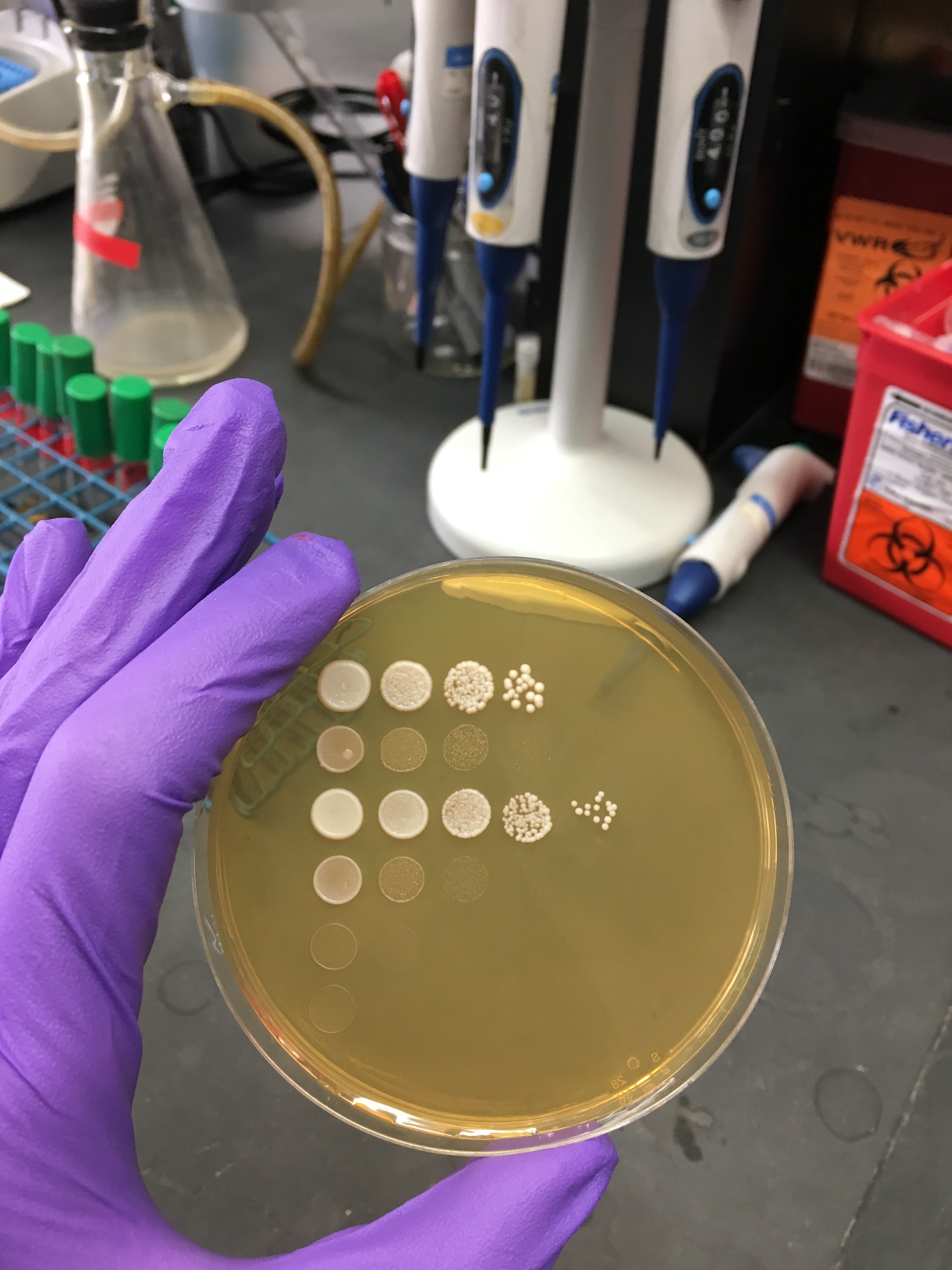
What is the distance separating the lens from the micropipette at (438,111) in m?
0.66

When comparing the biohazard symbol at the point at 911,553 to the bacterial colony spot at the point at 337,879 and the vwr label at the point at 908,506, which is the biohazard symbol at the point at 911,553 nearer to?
the vwr label at the point at 908,506

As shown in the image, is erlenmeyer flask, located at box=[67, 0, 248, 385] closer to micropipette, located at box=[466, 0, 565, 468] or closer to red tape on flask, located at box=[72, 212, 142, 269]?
red tape on flask, located at box=[72, 212, 142, 269]

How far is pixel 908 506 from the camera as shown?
0.71 meters

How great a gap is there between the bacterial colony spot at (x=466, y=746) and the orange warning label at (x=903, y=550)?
1.42ft

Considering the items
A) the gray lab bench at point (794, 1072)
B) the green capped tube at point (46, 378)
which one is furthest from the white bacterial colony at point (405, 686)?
the green capped tube at point (46, 378)

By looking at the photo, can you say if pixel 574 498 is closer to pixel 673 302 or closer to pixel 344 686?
pixel 673 302

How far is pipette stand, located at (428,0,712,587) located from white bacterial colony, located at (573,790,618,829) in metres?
0.29

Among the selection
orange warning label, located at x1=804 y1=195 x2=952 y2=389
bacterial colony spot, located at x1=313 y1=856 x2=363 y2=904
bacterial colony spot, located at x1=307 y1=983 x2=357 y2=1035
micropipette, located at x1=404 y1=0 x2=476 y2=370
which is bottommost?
bacterial colony spot, located at x1=307 y1=983 x2=357 y2=1035

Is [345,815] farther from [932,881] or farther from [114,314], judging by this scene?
[114,314]

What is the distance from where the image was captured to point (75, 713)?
15.3 inches

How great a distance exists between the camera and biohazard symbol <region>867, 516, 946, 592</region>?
2.37 feet

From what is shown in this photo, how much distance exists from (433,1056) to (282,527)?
20.9 inches

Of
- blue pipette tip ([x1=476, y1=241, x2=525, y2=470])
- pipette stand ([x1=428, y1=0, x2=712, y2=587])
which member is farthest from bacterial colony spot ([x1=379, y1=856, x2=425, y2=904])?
blue pipette tip ([x1=476, y1=241, x2=525, y2=470])

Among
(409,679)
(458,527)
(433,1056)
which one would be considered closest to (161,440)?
(458,527)
